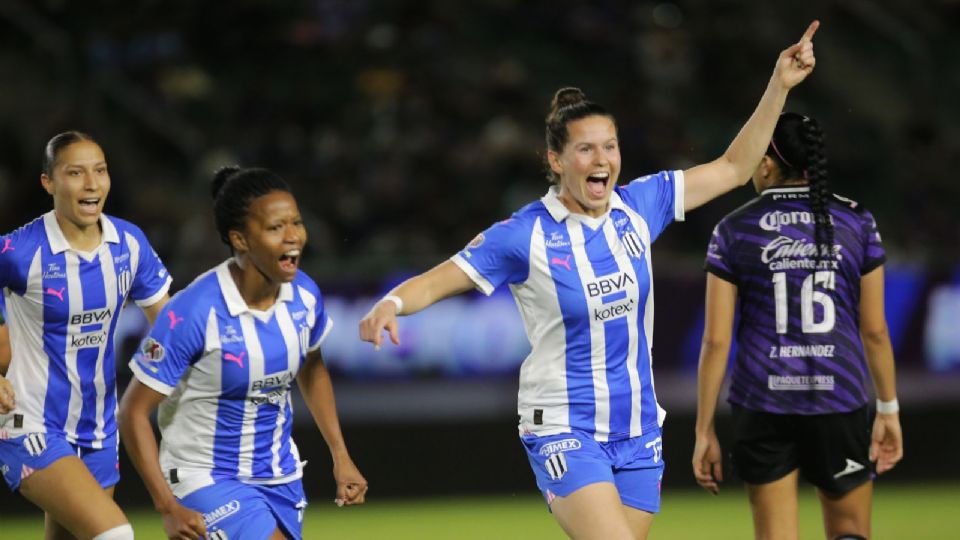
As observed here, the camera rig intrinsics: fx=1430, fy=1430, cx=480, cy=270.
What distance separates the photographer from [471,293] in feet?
34.2

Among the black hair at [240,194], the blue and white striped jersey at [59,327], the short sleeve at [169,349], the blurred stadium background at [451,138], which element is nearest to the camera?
the short sleeve at [169,349]

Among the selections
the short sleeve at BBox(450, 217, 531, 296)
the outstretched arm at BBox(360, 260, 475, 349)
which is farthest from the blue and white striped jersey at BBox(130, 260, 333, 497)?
the short sleeve at BBox(450, 217, 531, 296)

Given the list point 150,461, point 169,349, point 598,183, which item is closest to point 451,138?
point 598,183

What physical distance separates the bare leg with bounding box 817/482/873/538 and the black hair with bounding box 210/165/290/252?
2511 mm

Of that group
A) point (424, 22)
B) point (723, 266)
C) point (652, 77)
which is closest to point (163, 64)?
point (424, 22)

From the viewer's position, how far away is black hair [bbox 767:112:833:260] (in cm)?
555

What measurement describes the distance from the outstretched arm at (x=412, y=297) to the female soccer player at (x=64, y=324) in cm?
139

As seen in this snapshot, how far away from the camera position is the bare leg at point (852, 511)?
566 centimetres

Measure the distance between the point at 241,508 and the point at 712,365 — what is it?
6.40ft

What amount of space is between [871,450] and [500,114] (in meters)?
7.88

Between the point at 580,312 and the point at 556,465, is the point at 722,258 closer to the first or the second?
the point at 580,312

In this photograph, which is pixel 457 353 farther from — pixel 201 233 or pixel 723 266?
pixel 723 266

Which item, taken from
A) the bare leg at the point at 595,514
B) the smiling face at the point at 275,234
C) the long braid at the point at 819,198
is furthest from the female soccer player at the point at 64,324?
the long braid at the point at 819,198

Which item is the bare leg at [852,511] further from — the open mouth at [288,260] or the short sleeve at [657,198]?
the open mouth at [288,260]
